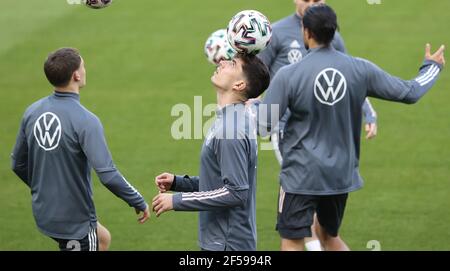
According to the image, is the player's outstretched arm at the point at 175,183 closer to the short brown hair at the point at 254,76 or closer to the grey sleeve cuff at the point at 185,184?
the grey sleeve cuff at the point at 185,184

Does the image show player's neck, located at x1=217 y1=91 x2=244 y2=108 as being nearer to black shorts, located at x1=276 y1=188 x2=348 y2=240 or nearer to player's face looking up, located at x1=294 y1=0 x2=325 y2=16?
black shorts, located at x1=276 y1=188 x2=348 y2=240

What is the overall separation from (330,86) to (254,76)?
85cm

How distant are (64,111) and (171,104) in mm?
7515

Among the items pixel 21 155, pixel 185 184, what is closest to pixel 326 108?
pixel 185 184

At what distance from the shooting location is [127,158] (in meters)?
12.4

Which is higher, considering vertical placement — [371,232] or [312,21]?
[312,21]

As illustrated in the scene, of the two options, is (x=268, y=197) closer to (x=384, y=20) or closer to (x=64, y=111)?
(x=64, y=111)

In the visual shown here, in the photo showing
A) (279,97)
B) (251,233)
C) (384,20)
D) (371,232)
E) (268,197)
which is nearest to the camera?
(251,233)

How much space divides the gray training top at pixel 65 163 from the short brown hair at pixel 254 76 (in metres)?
1.18

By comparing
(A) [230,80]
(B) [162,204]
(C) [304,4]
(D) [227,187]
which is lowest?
(B) [162,204]

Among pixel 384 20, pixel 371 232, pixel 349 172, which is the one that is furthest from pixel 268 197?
pixel 384 20

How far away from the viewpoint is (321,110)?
24.5 ft

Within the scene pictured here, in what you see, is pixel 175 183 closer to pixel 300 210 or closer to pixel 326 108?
pixel 300 210

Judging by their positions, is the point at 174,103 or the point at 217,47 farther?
the point at 174,103
